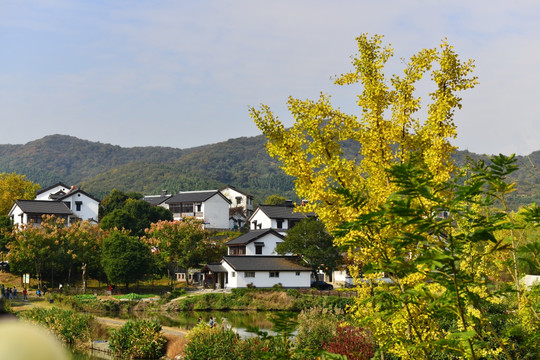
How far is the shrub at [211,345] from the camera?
20.6 metres

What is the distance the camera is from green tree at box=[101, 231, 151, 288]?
161 feet

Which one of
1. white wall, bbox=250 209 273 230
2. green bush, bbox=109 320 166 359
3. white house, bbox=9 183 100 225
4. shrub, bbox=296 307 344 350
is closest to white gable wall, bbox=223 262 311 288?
white wall, bbox=250 209 273 230

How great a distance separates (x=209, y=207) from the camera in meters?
84.6

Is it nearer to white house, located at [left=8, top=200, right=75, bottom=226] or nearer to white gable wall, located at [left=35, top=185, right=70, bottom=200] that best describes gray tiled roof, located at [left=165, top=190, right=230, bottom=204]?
white gable wall, located at [left=35, top=185, right=70, bottom=200]

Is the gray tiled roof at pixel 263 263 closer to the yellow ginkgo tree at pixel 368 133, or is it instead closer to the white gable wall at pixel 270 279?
the white gable wall at pixel 270 279

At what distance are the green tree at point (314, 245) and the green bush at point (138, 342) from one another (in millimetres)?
28758

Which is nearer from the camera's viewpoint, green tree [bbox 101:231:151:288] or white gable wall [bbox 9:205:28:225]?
green tree [bbox 101:231:151:288]

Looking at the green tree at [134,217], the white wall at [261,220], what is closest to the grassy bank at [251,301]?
the green tree at [134,217]

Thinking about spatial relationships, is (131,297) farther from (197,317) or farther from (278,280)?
(278,280)

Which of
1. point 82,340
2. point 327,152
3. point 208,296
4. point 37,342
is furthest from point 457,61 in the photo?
point 208,296

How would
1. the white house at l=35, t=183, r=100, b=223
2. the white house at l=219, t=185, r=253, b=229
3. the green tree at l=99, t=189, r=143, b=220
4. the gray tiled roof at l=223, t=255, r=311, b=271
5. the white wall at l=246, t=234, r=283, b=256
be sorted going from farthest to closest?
the white house at l=219, t=185, r=253, b=229, the green tree at l=99, t=189, r=143, b=220, the white house at l=35, t=183, r=100, b=223, the white wall at l=246, t=234, r=283, b=256, the gray tiled roof at l=223, t=255, r=311, b=271

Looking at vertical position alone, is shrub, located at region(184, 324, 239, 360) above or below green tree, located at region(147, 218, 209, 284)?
below

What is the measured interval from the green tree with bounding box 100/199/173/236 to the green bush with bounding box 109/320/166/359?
3335 cm

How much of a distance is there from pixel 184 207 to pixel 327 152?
81.5 metres
